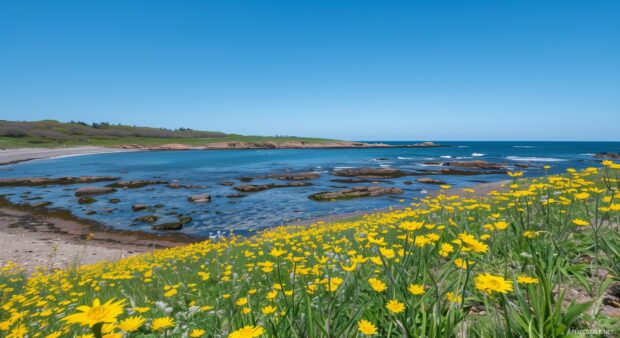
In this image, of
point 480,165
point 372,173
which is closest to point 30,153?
point 372,173

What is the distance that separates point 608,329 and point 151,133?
169 meters

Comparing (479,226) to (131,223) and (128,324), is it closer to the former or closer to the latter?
(128,324)

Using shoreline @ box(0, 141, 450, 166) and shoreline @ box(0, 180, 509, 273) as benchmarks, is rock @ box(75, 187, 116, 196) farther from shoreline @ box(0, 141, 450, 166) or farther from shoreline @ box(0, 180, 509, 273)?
shoreline @ box(0, 141, 450, 166)

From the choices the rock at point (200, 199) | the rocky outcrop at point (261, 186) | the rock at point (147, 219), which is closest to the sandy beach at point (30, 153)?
the rock at point (200, 199)

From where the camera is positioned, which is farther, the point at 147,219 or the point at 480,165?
the point at 480,165

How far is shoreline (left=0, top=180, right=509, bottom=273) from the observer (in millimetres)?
12859

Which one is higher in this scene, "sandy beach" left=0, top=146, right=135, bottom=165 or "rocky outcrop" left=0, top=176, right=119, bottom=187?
"sandy beach" left=0, top=146, right=135, bottom=165

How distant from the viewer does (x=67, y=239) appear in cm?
1620

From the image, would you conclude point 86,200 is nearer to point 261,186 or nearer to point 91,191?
point 91,191

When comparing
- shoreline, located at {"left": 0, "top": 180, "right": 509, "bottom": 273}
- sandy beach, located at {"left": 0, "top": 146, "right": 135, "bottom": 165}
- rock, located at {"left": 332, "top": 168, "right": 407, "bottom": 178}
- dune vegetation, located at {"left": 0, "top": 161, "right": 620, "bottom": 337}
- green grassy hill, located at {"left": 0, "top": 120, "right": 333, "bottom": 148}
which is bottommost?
shoreline, located at {"left": 0, "top": 180, "right": 509, "bottom": 273}

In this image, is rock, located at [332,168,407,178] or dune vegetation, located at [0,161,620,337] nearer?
dune vegetation, located at [0,161,620,337]

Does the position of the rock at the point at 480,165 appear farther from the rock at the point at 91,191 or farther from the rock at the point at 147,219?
the rock at the point at 91,191

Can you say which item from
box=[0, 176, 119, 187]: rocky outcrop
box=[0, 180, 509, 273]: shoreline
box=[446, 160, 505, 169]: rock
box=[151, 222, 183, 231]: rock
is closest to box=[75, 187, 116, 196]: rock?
box=[0, 180, 509, 273]: shoreline

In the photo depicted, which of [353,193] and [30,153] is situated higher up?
[30,153]
